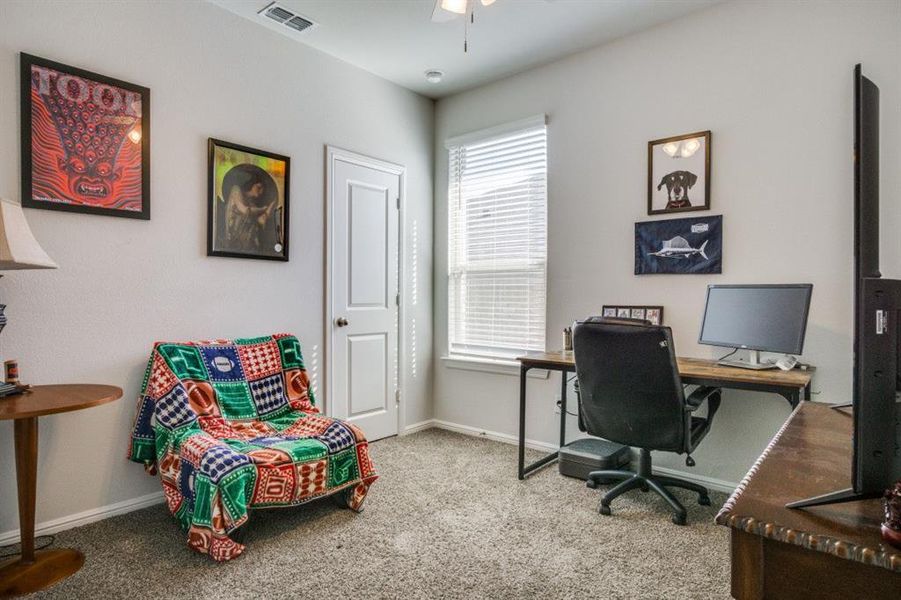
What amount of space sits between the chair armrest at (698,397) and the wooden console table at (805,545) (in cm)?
158

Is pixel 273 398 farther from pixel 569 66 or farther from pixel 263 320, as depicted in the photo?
pixel 569 66

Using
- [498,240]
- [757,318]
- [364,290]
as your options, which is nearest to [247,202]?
[364,290]

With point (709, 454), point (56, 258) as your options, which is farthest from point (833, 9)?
point (56, 258)

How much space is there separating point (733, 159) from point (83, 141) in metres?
3.48

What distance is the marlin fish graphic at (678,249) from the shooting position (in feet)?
10.4

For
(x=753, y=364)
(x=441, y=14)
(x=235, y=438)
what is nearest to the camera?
(x=441, y=14)

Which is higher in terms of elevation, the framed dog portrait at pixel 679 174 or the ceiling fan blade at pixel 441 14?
the ceiling fan blade at pixel 441 14

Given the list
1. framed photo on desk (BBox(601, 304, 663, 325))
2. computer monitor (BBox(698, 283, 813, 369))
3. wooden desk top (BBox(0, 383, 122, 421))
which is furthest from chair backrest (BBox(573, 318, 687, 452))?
wooden desk top (BBox(0, 383, 122, 421))

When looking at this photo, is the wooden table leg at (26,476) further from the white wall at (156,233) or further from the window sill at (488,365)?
the window sill at (488,365)

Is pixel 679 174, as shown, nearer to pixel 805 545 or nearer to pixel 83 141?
pixel 805 545

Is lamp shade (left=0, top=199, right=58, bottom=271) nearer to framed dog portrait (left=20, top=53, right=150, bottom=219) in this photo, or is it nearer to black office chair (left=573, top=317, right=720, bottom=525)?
framed dog portrait (left=20, top=53, right=150, bottom=219)

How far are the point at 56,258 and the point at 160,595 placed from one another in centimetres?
162

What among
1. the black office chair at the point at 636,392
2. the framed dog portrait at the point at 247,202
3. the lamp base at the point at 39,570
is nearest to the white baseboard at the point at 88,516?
the lamp base at the point at 39,570

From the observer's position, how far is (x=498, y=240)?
4121mm
